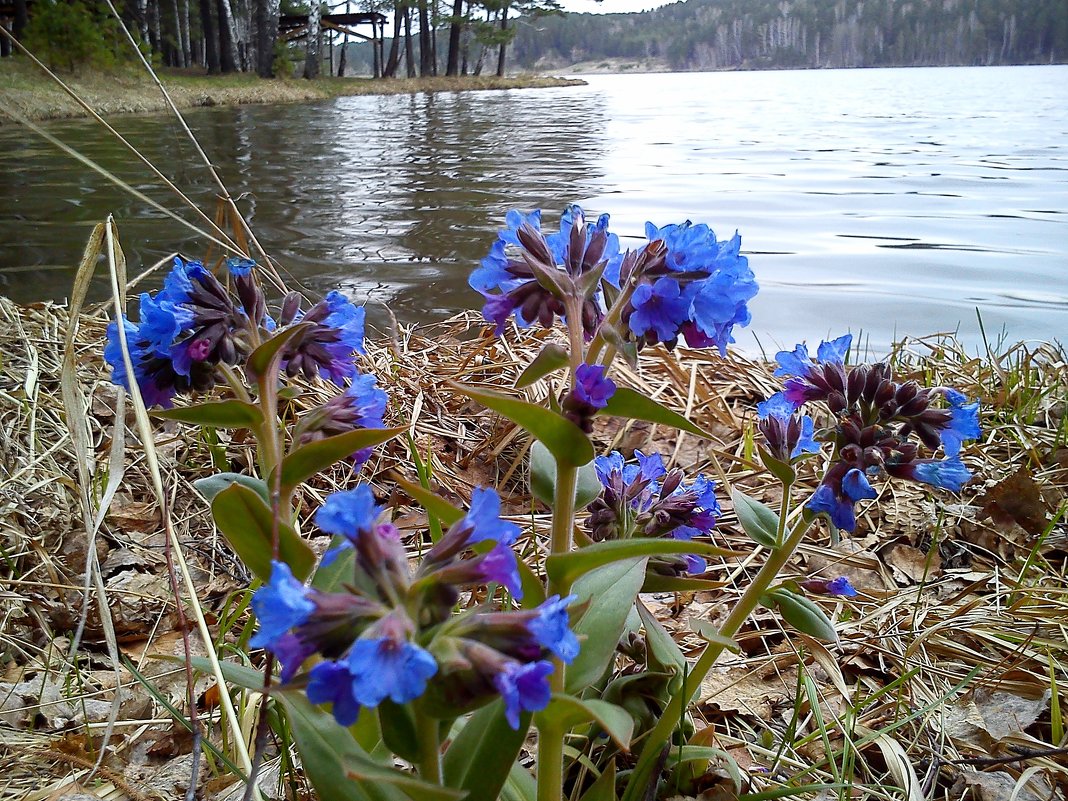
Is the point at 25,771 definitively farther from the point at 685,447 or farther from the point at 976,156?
the point at 976,156

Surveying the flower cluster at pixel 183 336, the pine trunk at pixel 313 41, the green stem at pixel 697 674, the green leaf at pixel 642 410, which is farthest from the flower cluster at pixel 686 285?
the pine trunk at pixel 313 41

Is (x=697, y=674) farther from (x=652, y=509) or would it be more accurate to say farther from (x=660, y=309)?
(x=660, y=309)

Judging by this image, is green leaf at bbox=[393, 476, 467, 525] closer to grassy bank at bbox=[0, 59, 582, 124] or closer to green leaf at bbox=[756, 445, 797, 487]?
green leaf at bbox=[756, 445, 797, 487]

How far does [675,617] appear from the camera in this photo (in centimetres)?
193

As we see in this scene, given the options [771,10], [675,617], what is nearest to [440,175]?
[675,617]

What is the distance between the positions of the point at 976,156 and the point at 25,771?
1114cm

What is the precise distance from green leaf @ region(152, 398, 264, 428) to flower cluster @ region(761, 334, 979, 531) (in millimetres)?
807

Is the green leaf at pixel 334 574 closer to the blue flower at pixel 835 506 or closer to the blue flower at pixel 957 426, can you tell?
the blue flower at pixel 835 506

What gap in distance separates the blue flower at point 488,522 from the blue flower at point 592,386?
25cm

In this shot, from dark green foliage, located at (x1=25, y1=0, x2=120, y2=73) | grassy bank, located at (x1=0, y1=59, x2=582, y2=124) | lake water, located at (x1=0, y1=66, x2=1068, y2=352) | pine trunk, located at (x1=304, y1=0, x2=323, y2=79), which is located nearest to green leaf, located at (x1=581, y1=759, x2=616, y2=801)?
lake water, located at (x1=0, y1=66, x2=1068, y2=352)

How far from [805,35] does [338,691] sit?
125m

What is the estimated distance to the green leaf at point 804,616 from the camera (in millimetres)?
1190

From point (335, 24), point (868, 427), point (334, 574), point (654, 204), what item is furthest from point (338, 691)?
point (335, 24)

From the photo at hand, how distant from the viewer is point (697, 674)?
124 cm
